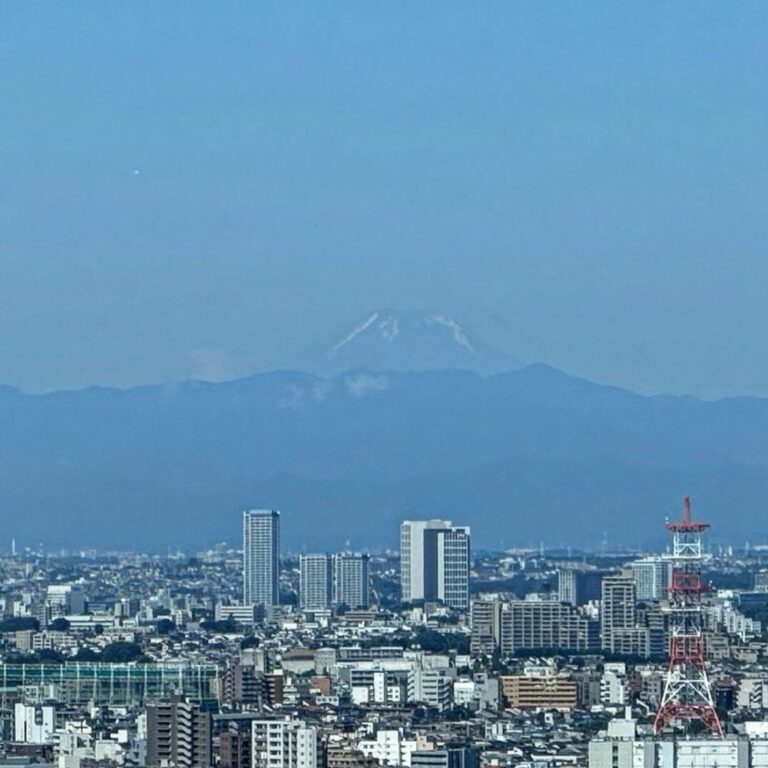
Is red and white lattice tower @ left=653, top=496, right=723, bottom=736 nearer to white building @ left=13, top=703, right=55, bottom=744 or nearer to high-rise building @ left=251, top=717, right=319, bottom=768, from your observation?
high-rise building @ left=251, top=717, right=319, bottom=768

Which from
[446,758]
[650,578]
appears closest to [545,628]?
[650,578]

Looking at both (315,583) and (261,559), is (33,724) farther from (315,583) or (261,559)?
(261,559)

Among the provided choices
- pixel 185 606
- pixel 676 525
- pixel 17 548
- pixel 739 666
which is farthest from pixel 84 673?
pixel 17 548

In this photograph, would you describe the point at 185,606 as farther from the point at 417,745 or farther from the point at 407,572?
the point at 417,745

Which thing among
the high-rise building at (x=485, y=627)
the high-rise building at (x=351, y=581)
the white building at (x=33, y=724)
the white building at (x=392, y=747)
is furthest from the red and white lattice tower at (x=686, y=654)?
the high-rise building at (x=351, y=581)

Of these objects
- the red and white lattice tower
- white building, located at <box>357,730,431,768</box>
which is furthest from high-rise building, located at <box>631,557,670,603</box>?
white building, located at <box>357,730,431,768</box>

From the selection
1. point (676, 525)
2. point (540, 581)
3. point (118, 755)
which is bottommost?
Result: point (118, 755)
